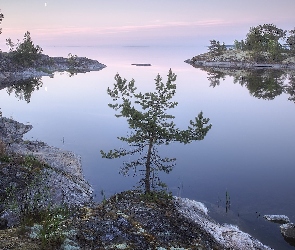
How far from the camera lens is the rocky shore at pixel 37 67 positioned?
110 metres

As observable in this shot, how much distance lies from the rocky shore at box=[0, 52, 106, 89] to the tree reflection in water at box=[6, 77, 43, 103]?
124 inches

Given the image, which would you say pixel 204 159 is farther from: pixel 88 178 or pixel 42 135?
pixel 42 135

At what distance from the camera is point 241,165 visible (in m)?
35.1

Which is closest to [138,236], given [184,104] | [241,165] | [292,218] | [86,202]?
[86,202]

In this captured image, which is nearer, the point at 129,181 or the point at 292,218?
the point at 292,218

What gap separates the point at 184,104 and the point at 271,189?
4745 centimetres

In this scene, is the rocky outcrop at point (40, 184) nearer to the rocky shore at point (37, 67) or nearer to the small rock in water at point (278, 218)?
the small rock in water at point (278, 218)

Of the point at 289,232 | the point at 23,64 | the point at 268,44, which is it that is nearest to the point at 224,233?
the point at 289,232

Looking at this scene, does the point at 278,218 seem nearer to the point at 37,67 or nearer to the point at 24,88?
the point at 24,88

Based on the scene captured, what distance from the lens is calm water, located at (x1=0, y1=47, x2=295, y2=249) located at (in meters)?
26.5

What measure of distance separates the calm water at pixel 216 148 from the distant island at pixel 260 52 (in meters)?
98.2

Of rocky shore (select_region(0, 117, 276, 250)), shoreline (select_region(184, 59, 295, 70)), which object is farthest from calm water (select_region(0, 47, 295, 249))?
shoreline (select_region(184, 59, 295, 70))

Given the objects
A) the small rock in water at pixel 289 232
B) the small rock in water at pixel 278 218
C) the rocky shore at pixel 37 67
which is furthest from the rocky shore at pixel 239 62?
the small rock in water at pixel 289 232

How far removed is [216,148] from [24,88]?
2748 inches
